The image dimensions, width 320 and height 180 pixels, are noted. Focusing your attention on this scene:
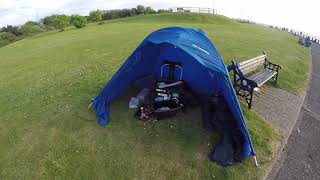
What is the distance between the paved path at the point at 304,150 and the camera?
673cm

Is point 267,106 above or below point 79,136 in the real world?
below

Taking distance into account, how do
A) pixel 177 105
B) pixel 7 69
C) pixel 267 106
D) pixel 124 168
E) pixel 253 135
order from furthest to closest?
pixel 7 69 < pixel 267 106 < pixel 177 105 < pixel 253 135 < pixel 124 168

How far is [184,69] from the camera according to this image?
9.45 meters

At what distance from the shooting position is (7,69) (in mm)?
15141

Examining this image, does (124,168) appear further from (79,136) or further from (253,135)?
(253,135)

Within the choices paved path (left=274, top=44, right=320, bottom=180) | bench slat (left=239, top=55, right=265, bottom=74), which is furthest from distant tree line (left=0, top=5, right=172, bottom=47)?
paved path (left=274, top=44, right=320, bottom=180)

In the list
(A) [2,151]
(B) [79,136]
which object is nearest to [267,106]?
(B) [79,136]

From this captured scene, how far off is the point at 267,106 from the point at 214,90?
203 centimetres

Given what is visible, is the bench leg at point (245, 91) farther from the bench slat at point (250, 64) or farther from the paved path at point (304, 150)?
the paved path at point (304, 150)

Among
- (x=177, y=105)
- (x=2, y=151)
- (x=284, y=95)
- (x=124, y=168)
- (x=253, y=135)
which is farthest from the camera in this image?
(x=284, y=95)

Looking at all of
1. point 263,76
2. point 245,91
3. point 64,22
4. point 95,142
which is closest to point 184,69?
point 245,91

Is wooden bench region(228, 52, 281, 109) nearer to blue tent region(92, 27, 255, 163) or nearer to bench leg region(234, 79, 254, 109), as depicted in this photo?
bench leg region(234, 79, 254, 109)

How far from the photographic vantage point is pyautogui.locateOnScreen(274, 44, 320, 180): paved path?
6730 mm

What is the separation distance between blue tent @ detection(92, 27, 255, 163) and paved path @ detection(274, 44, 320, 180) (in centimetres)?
89
